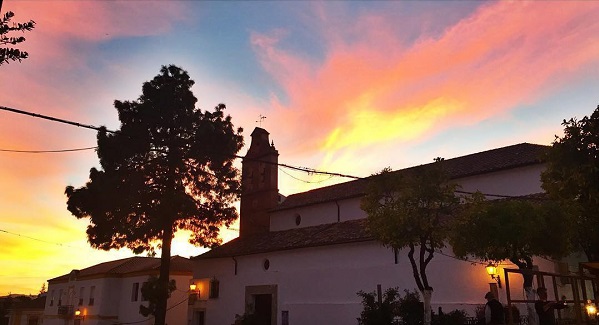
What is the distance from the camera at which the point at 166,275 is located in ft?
85.1

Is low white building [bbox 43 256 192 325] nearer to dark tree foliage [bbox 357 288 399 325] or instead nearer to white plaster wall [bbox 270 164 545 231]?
white plaster wall [bbox 270 164 545 231]

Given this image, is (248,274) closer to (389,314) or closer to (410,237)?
(389,314)

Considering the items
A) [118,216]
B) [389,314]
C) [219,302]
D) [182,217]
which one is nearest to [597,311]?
[389,314]

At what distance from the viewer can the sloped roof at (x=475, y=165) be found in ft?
81.4

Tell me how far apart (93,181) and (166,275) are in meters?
6.43

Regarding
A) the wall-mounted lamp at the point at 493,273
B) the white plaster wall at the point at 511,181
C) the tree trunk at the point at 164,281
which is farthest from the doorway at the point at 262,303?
the wall-mounted lamp at the point at 493,273

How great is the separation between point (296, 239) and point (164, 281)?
8.61m

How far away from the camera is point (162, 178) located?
1032 inches

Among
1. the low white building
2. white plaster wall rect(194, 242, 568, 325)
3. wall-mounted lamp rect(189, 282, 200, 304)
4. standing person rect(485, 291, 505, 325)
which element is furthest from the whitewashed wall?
standing person rect(485, 291, 505, 325)

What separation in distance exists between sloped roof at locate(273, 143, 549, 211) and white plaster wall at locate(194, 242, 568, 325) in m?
4.51

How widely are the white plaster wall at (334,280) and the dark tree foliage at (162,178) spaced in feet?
15.0

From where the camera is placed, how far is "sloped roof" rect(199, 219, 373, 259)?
2660 centimetres

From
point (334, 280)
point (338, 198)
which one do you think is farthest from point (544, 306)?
point (338, 198)

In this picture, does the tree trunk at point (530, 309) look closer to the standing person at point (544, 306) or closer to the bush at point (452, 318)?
the standing person at point (544, 306)
